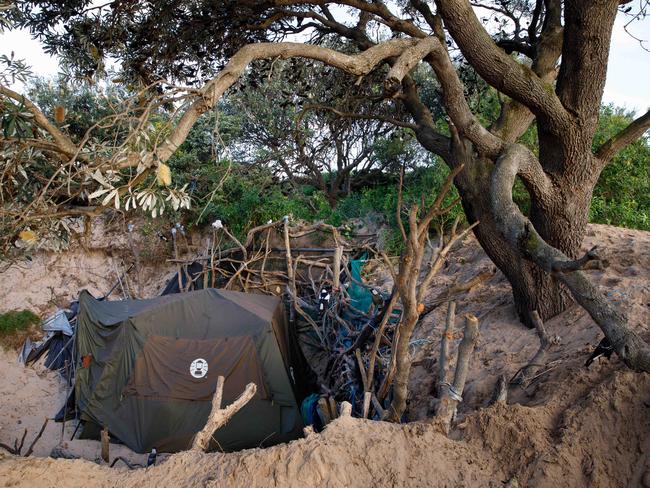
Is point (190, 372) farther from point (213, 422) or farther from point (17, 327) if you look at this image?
point (17, 327)

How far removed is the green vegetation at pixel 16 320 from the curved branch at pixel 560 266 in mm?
12540

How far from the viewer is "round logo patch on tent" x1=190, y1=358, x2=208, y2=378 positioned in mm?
8539

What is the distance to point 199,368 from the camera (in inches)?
337

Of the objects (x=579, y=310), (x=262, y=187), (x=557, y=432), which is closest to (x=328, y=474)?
(x=557, y=432)

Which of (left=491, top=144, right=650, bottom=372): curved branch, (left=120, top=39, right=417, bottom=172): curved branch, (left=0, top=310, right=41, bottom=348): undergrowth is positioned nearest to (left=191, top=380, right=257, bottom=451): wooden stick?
(left=120, top=39, right=417, bottom=172): curved branch

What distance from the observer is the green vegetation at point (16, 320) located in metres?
13.2

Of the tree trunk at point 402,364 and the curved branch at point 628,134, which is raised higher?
the curved branch at point 628,134

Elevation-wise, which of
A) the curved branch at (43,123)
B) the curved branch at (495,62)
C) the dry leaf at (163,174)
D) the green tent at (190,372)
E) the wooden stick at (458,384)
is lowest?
the green tent at (190,372)

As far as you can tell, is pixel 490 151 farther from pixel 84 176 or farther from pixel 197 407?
pixel 197 407

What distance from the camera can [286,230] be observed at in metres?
11.9

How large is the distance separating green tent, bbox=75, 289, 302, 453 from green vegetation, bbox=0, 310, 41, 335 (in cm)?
532

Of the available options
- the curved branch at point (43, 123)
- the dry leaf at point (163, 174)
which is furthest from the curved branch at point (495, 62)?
the curved branch at point (43, 123)

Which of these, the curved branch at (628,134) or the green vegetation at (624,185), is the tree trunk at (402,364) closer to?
the curved branch at (628,134)

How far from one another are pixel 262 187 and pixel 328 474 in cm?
1116
